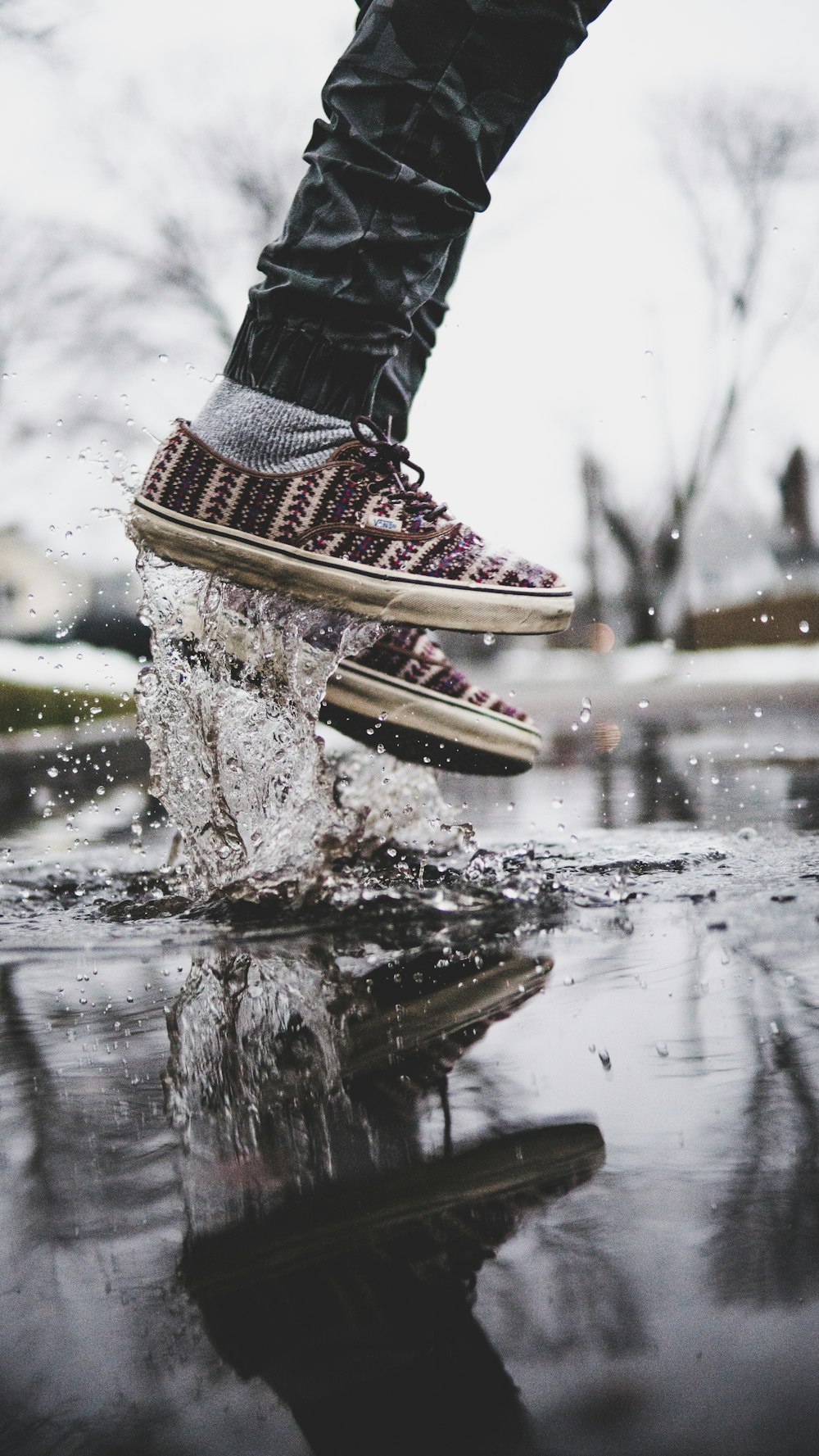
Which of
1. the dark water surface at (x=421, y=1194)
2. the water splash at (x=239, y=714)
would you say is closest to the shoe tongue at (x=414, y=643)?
the water splash at (x=239, y=714)

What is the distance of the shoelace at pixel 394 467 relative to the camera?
1.50m

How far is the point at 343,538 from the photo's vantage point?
4.86 ft

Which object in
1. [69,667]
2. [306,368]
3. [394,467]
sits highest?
[306,368]

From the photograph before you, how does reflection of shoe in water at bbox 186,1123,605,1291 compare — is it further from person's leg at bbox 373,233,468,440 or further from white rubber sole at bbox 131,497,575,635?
person's leg at bbox 373,233,468,440

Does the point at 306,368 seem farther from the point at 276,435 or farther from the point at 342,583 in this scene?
the point at 342,583

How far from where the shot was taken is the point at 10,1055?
33.5 inches

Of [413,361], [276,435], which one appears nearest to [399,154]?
[276,435]

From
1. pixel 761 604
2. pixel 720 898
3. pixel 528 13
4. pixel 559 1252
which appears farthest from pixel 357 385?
pixel 761 604

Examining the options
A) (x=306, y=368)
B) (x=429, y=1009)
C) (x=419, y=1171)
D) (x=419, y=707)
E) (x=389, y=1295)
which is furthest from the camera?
(x=419, y=707)

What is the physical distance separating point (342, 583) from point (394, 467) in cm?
19

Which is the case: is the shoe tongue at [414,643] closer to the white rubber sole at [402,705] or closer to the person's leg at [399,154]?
the white rubber sole at [402,705]

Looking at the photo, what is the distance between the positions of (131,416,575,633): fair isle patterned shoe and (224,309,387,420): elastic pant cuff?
4 centimetres

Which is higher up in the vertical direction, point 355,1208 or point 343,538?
point 343,538

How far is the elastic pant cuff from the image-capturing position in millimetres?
1450
